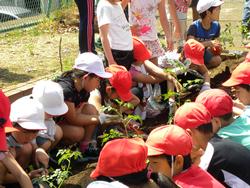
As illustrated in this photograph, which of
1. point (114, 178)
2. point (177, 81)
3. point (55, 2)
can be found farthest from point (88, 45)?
point (55, 2)

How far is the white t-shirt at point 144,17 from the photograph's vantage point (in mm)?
5084

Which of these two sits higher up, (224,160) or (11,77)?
(224,160)

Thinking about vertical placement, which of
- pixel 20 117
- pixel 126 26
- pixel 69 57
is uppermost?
pixel 126 26

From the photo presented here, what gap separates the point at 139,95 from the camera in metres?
4.53

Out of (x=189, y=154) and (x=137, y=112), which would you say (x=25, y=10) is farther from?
(x=189, y=154)

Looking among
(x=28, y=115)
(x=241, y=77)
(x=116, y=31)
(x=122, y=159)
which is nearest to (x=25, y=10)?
(x=116, y=31)

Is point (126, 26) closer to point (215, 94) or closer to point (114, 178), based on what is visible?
point (215, 94)

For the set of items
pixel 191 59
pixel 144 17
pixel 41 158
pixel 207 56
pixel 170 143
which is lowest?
pixel 41 158

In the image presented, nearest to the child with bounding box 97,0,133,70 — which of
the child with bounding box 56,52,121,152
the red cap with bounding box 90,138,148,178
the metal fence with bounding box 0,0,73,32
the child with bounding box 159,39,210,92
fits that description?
the child with bounding box 159,39,210,92

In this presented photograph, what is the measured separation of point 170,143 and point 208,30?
3249mm

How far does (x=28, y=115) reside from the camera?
304cm

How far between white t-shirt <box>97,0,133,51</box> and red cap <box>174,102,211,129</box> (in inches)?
61.2

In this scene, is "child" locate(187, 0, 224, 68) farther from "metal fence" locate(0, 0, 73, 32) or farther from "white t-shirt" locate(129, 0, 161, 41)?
"metal fence" locate(0, 0, 73, 32)

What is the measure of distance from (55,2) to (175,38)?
457 cm
